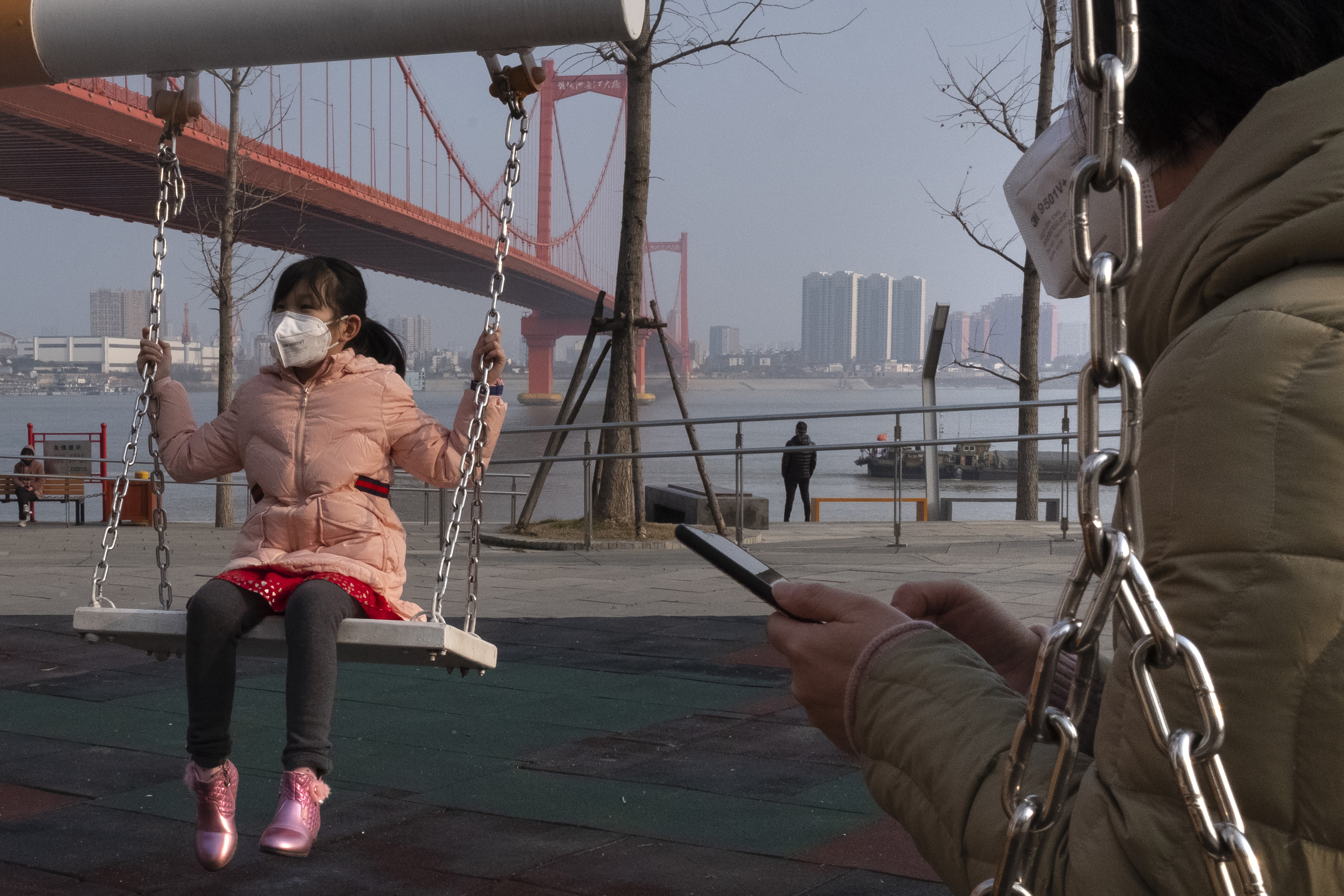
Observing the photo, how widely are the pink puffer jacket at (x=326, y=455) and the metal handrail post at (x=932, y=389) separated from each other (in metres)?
6.12

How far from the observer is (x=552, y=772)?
10.8 ft

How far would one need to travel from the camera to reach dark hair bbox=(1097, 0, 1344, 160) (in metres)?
0.86

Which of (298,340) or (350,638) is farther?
(298,340)

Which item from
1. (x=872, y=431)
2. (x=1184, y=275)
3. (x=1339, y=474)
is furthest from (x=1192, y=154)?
(x=872, y=431)

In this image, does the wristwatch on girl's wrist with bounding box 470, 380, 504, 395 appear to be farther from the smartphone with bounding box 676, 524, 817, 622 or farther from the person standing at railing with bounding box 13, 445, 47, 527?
the person standing at railing with bounding box 13, 445, 47, 527

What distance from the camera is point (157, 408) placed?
10.2 feet

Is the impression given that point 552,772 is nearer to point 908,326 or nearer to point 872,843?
point 872,843

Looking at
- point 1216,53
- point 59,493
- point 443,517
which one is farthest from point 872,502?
point 1216,53

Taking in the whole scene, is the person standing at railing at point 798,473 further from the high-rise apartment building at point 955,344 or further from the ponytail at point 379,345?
the ponytail at point 379,345

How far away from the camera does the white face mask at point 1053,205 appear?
111cm

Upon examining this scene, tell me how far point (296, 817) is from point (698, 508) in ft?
27.7

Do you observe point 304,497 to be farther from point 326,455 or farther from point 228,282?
point 228,282

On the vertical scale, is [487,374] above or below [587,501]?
above

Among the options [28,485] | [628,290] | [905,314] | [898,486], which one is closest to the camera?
[898,486]
